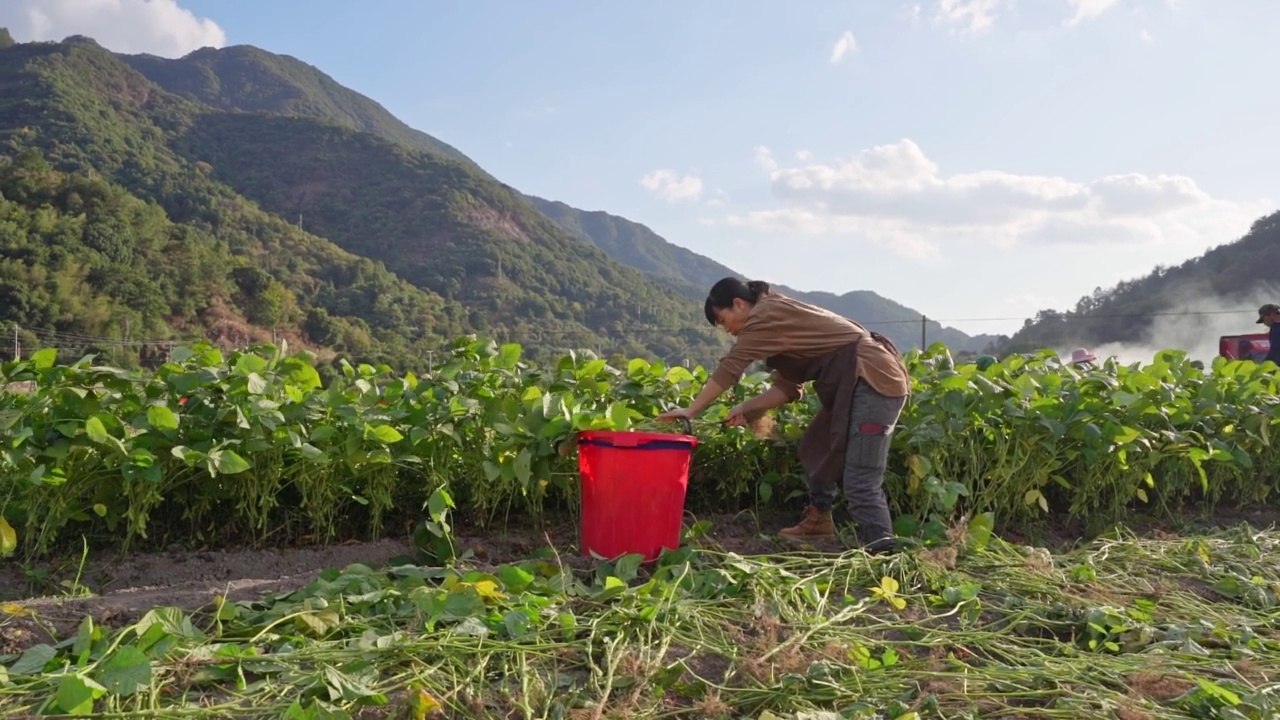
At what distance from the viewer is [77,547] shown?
309cm

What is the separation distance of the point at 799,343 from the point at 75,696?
7.31 feet

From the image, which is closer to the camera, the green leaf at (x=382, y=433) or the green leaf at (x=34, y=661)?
the green leaf at (x=34, y=661)

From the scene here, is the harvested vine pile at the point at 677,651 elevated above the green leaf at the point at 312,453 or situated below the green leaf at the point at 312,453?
below

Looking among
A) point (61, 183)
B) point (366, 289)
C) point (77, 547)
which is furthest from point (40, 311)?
point (77, 547)

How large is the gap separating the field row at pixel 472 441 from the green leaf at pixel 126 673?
1092mm

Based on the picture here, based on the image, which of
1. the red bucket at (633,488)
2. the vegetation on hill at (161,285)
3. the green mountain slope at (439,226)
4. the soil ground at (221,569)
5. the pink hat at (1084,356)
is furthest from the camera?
the green mountain slope at (439,226)

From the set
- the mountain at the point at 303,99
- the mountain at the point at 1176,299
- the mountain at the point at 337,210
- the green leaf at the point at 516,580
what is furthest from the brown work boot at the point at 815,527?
the mountain at the point at 303,99

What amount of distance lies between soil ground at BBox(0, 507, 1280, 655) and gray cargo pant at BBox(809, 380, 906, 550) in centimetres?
25

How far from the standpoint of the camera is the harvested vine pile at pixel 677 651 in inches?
66.9

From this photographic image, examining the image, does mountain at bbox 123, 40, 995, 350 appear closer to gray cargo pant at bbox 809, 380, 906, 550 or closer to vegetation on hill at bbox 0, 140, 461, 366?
vegetation on hill at bbox 0, 140, 461, 366

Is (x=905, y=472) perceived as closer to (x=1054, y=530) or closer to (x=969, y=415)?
(x=969, y=415)

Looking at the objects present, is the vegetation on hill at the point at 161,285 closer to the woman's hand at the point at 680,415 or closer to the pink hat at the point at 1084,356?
the pink hat at the point at 1084,356

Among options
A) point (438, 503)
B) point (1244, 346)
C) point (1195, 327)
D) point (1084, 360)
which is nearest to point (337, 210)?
point (1195, 327)

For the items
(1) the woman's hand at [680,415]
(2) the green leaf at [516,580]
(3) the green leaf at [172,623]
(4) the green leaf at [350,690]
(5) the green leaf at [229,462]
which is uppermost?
(1) the woman's hand at [680,415]
